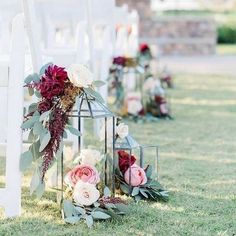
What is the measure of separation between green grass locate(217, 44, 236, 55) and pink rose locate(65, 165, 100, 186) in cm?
1155

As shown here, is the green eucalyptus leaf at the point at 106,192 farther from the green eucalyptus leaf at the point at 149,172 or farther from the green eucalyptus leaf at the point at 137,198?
the green eucalyptus leaf at the point at 149,172

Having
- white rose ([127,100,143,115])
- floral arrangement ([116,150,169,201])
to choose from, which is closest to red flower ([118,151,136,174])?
floral arrangement ([116,150,169,201])

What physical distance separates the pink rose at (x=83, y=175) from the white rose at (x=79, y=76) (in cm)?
32

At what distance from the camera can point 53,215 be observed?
Answer: 9.61ft

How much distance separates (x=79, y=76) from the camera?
283 cm

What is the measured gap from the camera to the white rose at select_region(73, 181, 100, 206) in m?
2.86

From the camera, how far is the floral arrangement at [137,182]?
3170mm

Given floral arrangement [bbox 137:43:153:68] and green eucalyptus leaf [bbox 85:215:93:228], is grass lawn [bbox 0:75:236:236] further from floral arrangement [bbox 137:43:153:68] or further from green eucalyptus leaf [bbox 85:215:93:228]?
floral arrangement [bbox 137:43:153:68]

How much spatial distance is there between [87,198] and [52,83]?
43 centimetres

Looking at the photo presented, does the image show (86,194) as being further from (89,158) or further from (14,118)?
(14,118)

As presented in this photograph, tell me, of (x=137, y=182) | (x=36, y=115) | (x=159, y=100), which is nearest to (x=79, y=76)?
(x=36, y=115)

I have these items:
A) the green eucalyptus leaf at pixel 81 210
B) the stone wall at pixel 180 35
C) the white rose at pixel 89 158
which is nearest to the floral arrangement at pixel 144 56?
the white rose at pixel 89 158

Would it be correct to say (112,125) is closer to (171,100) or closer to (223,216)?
(223,216)

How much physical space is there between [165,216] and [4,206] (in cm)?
59
